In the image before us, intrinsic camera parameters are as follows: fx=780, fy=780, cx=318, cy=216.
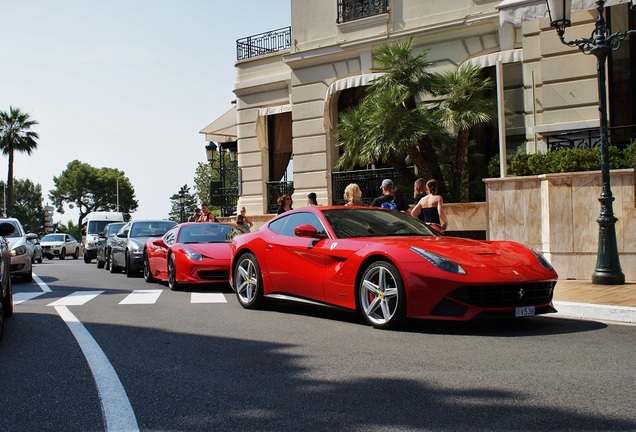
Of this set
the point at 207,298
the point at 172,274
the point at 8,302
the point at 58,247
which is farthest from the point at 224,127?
the point at 58,247

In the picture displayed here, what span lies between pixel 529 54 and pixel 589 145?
3.53 metres

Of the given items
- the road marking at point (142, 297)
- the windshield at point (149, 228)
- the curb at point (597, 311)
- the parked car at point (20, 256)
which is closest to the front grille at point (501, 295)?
the curb at point (597, 311)

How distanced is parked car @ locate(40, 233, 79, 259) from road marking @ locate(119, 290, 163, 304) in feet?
114

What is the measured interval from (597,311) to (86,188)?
108m

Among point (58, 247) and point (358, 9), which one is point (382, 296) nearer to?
point (358, 9)

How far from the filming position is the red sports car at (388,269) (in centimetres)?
744

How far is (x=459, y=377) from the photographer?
5395 millimetres

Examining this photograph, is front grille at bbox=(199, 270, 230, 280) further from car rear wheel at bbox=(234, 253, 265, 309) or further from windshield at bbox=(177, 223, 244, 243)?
car rear wheel at bbox=(234, 253, 265, 309)

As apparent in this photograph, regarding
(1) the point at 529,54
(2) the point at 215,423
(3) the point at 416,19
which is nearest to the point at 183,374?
(2) the point at 215,423

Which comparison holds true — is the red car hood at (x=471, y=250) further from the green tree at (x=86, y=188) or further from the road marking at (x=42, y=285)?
the green tree at (x=86, y=188)

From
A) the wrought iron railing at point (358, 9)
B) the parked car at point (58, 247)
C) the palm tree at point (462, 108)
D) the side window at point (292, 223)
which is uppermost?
the wrought iron railing at point (358, 9)

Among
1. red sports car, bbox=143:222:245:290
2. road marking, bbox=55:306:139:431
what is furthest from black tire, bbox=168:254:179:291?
road marking, bbox=55:306:139:431

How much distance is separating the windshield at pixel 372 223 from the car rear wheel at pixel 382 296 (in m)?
0.88

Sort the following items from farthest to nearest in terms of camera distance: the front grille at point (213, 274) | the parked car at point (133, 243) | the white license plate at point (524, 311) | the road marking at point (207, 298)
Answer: the parked car at point (133, 243), the front grille at point (213, 274), the road marking at point (207, 298), the white license plate at point (524, 311)
